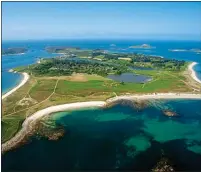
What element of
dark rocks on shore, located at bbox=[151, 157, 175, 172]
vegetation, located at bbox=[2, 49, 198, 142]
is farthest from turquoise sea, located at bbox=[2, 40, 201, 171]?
vegetation, located at bbox=[2, 49, 198, 142]

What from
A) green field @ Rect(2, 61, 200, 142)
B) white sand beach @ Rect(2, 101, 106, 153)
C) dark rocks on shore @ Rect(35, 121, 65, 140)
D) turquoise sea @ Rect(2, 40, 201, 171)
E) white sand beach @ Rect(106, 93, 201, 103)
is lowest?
turquoise sea @ Rect(2, 40, 201, 171)

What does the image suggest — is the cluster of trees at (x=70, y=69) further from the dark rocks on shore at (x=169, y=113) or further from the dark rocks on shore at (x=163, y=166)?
the dark rocks on shore at (x=163, y=166)

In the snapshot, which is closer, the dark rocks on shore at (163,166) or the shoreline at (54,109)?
the dark rocks on shore at (163,166)

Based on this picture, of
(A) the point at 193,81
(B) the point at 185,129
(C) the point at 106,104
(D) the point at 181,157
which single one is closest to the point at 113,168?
(D) the point at 181,157

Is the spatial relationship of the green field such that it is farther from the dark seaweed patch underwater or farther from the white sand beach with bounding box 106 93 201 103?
the dark seaweed patch underwater

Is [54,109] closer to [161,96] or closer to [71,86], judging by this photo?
[71,86]

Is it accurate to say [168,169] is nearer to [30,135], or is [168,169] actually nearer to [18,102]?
[30,135]

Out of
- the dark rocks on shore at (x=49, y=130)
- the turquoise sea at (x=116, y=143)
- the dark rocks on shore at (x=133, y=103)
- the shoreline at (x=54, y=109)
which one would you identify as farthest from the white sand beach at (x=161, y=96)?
the dark rocks on shore at (x=49, y=130)

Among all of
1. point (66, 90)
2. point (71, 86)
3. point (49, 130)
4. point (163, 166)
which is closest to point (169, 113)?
point (163, 166)

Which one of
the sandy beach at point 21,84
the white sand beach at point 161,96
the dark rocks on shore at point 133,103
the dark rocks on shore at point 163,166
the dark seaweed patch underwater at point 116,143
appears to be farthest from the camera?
the white sand beach at point 161,96
